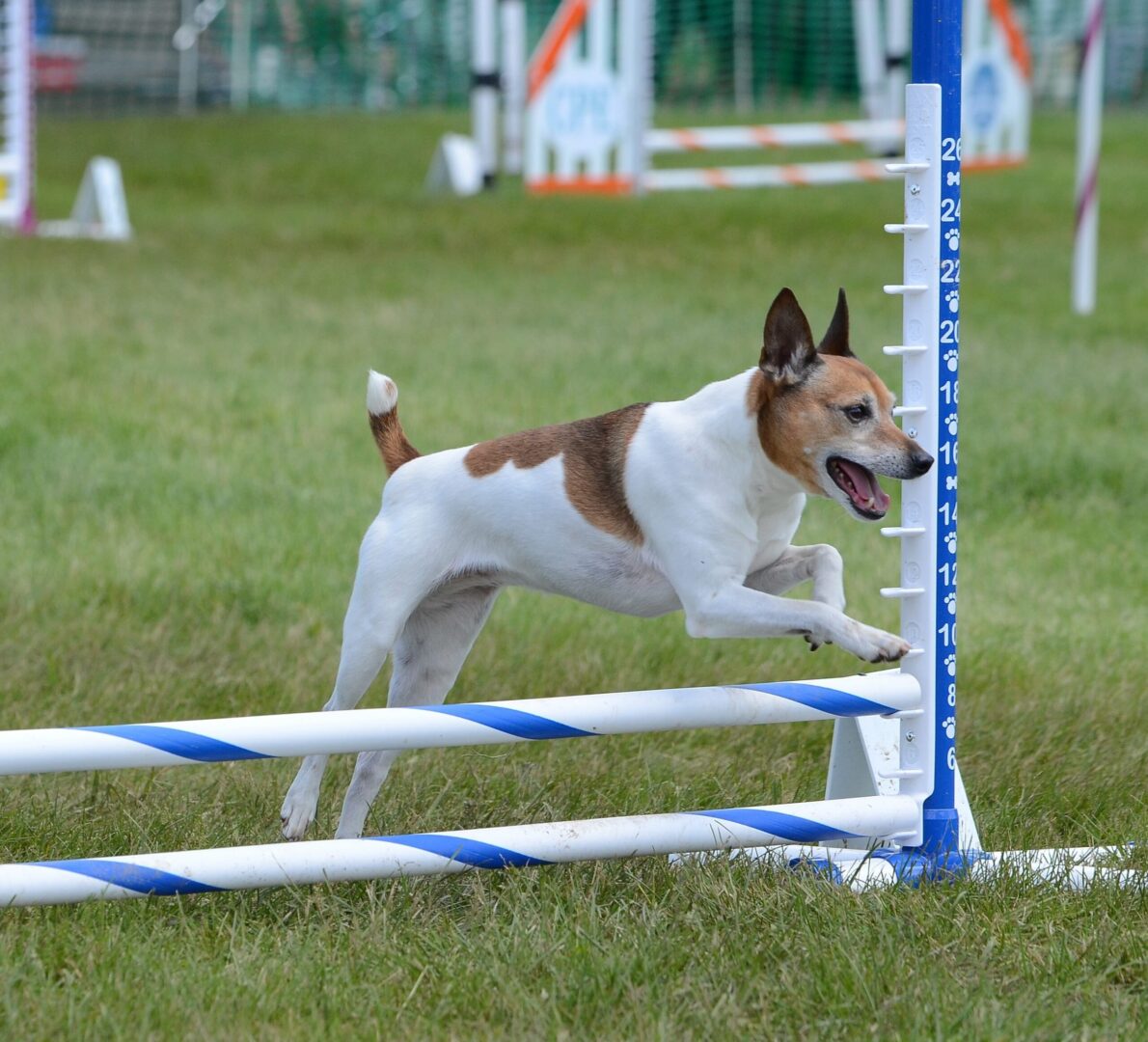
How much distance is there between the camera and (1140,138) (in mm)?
22188

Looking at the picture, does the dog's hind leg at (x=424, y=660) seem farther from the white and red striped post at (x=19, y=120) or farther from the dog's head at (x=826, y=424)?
the white and red striped post at (x=19, y=120)

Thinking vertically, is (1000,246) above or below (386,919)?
above

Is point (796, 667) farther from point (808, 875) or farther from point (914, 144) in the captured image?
point (914, 144)

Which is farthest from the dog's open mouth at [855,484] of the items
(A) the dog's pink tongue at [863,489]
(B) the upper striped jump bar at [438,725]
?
(B) the upper striped jump bar at [438,725]

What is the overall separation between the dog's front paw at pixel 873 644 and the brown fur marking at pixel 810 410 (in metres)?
0.30

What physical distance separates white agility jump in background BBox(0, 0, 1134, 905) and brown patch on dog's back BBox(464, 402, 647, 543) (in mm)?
419

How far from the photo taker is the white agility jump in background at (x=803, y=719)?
312 centimetres

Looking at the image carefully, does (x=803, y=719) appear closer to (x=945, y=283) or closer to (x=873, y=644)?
(x=873, y=644)

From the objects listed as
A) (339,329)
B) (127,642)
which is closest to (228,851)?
(127,642)

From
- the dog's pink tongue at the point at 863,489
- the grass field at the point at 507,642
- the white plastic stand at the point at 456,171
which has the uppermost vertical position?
the white plastic stand at the point at 456,171

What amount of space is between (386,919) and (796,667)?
7.44 ft

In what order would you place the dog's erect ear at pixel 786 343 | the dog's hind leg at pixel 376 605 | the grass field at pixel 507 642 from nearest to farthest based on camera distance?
1. the grass field at pixel 507 642
2. the dog's erect ear at pixel 786 343
3. the dog's hind leg at pixel 376 605

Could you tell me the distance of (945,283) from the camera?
11.3 feet

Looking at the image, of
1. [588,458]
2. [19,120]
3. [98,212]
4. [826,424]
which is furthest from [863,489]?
[98,212]
